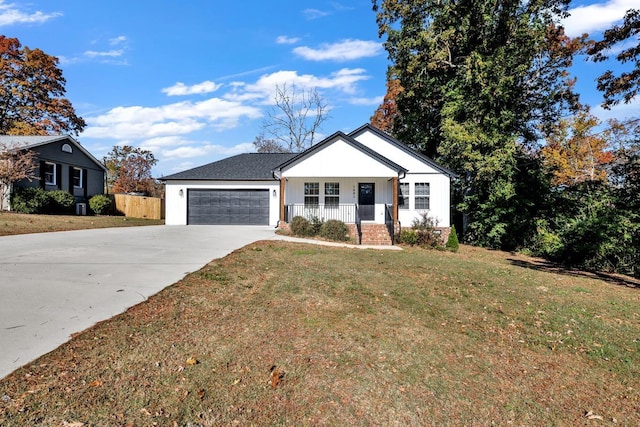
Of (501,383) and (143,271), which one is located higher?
(143,271)

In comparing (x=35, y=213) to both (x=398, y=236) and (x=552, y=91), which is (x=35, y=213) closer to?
(x=398, y=236)

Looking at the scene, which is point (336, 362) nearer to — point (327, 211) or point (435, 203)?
point (327, 211)

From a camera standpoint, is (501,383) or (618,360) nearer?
(501,383)

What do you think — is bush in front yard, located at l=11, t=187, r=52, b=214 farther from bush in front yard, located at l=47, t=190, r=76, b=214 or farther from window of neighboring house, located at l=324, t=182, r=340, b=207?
window of neighboring house, located at l=324, t=182, r=340, b=207

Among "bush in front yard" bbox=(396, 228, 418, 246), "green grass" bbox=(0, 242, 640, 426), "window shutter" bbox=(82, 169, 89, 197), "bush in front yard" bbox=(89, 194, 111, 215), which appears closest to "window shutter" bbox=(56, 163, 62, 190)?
"bush in front yard" bbox=(89, 194, 111, 215)

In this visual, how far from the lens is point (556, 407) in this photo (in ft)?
10.3

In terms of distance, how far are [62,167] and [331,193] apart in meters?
18.1

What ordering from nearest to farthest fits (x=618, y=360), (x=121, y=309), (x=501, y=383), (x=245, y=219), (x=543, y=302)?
(x=501, y=383), (x=618, y=360), (x=121, y=309), (x=543, y=302), (x=245, y=219)

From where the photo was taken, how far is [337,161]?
16.5 metres

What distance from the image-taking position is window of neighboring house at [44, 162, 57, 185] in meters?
21.7

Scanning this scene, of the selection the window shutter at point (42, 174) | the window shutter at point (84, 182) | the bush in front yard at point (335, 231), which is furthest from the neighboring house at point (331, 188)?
the window shutter at point (84, 182)

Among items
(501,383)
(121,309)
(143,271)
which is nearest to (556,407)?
(501,383)

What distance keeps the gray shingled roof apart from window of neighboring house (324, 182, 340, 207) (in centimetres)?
366

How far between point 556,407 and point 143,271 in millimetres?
6783
